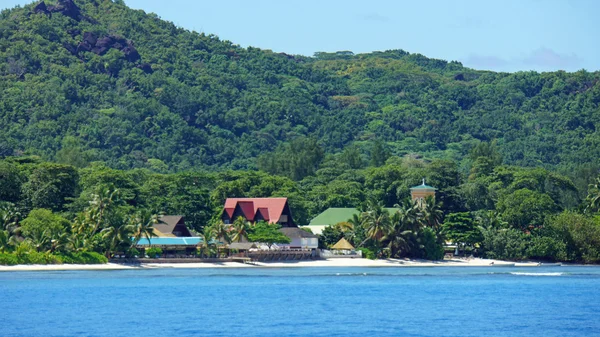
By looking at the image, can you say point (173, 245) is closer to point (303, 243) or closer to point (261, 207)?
point (303, 243)

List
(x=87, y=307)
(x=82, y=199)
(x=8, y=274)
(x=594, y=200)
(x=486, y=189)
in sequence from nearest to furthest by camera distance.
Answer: (x=87, y=307) < (x=8, y=274) < (x=82, y=199) < (x=594, y=200) < (x=486, y=189)

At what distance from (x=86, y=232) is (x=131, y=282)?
40.8 feet

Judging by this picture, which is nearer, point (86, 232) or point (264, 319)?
point (264, 319)

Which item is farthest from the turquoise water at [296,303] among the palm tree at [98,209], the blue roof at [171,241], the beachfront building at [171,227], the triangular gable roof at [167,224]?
the triangular gable roof at [167,224]

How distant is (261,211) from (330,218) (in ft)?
27.1

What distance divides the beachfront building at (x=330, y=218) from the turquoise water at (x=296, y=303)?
17.6 m

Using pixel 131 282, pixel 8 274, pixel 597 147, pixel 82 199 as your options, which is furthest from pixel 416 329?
pixel 597 147

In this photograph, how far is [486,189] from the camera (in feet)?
396

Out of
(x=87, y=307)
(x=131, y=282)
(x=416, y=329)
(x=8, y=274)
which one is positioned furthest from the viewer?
(x=8, y=274)

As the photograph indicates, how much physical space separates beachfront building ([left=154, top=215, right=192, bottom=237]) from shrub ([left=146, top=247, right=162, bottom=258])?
11.6 ft

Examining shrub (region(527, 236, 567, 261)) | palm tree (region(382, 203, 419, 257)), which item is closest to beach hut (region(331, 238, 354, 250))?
palm tree (region(382, 203, 419, 257))

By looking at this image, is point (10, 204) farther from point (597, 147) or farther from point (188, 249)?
point (597, 147)

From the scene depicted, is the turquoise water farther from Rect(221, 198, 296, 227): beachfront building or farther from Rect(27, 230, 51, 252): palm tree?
Rect(221, 198, 296, 227): beachfront building

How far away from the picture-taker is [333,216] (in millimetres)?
106062
